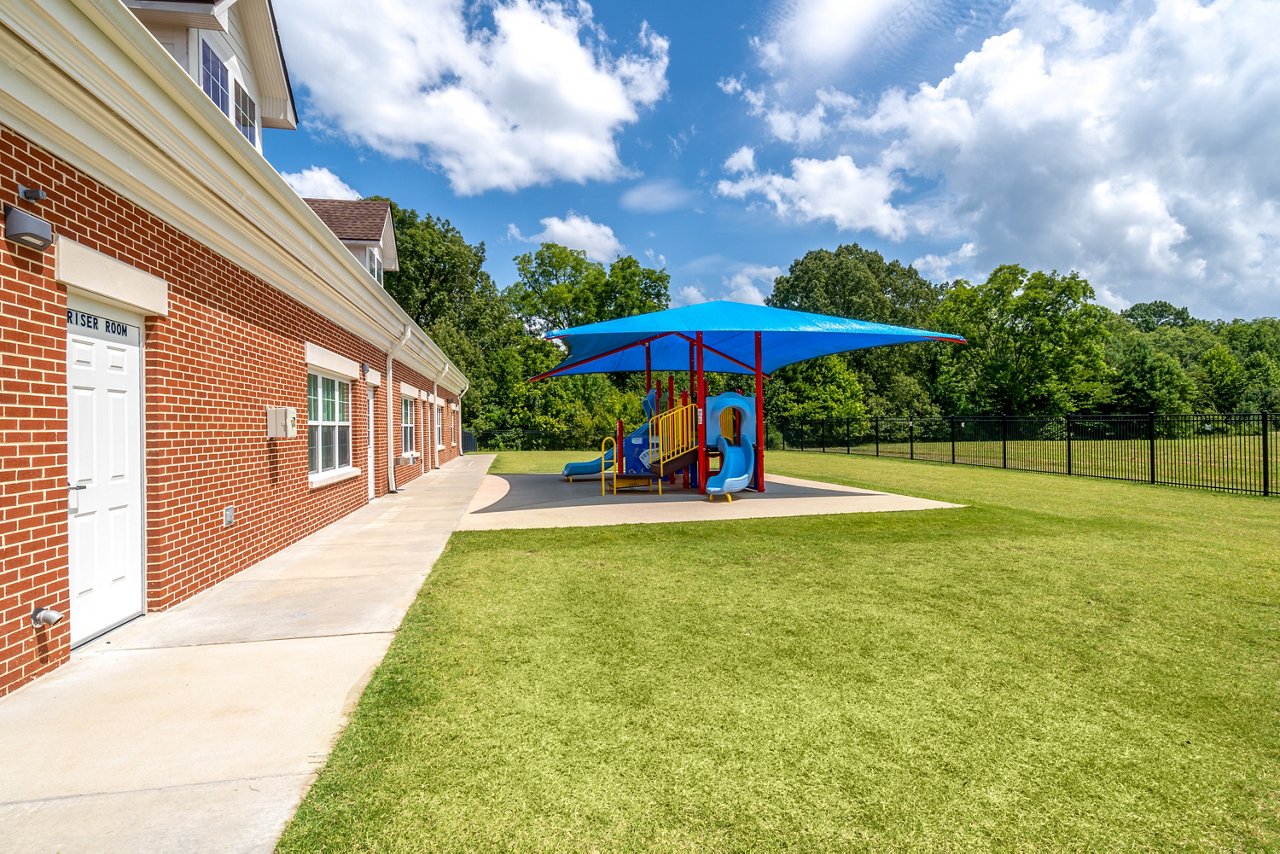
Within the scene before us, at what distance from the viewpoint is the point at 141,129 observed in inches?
167

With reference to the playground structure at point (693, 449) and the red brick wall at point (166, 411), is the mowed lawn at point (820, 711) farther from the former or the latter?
the playground structure at point (693, 449)

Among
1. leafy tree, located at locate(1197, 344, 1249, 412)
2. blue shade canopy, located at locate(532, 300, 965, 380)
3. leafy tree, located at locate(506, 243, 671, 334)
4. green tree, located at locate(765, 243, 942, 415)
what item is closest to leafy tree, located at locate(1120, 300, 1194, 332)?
leafy tree, located at locate(1197, 344, 1249, 412)

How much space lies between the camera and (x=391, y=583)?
18.8ft

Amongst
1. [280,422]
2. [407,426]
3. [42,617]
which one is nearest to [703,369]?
[407,426]

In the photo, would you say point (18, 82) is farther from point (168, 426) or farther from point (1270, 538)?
point (1270, 538)

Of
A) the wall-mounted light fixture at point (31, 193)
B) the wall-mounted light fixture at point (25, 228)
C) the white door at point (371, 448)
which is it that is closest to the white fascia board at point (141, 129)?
the wall-mounted light fixture at point (31, 193)

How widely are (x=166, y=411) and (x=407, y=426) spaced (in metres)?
11.3

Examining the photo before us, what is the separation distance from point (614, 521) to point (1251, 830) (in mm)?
7569

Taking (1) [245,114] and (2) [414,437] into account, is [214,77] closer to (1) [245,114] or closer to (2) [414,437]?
(1) [245,114]

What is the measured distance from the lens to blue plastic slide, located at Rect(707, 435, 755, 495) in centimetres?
1219

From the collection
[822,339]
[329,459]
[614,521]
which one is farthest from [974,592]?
[822,339]

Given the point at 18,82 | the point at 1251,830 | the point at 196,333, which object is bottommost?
the point at 1251,830

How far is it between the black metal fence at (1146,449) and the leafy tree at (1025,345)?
20184 mm

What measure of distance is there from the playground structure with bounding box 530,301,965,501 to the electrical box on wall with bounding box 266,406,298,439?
5648 millimetres
